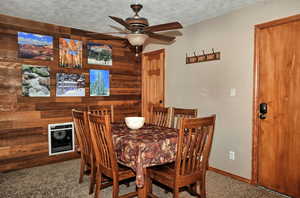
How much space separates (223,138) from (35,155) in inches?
123

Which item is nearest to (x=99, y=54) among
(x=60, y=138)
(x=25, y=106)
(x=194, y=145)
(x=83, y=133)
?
(x=25, y=106)

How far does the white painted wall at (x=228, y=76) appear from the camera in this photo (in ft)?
10.2

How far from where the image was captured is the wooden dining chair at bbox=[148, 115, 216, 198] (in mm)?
2012

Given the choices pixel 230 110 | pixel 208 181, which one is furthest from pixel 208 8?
pixel 208 181

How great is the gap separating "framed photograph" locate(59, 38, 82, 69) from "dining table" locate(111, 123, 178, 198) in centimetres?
230

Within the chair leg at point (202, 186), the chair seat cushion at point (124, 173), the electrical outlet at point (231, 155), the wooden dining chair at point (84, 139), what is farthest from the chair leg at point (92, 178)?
the electrical outlet at point (231, 155)

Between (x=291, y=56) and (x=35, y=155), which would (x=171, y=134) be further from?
(x=35, y=155)

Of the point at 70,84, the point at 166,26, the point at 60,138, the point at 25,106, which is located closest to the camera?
the point at 166,26

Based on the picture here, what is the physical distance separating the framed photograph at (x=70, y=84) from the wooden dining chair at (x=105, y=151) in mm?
2018

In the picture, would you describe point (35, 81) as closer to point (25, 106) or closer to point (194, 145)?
point (25, 106)

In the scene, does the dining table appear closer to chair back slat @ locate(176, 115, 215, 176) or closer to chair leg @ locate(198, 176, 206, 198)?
chair back slat @ locate(176, 115, 215, 176)

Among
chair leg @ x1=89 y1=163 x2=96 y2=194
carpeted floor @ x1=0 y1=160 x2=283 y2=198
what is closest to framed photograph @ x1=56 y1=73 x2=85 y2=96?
carpeted floor @ x1=0 y1=160 x2=283 y2=198

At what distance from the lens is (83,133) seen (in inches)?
106

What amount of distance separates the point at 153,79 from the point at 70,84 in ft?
→ 5.81
